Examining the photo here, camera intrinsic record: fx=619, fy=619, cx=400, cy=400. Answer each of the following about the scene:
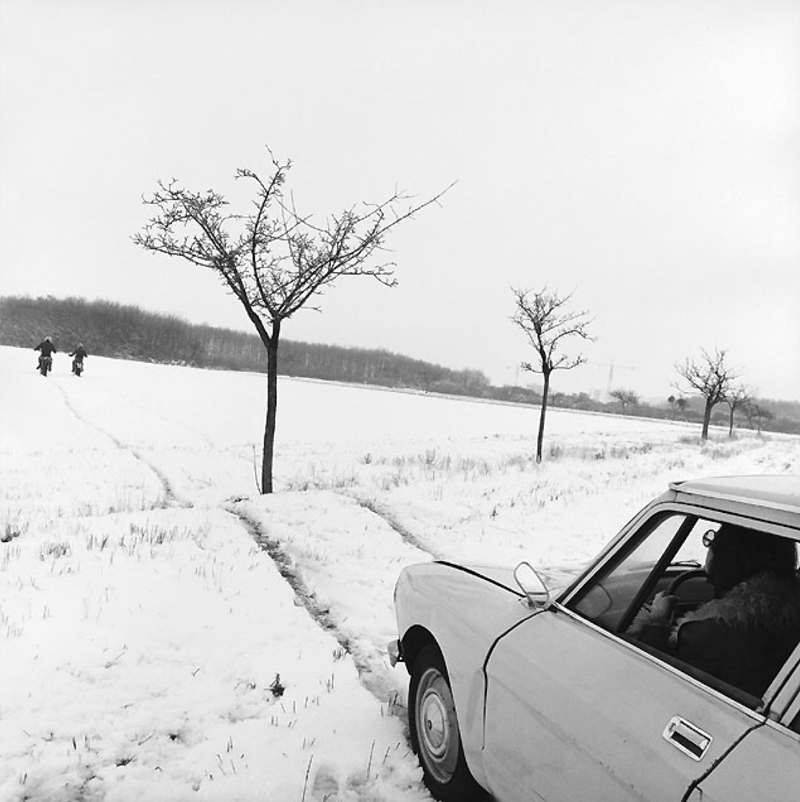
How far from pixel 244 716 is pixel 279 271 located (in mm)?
8168

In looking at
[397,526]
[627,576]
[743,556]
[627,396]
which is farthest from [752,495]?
[627,396]

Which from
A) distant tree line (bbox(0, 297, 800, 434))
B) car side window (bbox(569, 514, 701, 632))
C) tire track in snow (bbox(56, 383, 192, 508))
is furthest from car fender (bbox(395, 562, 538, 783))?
distant tree line (bbox(0, 297, 800, 434))

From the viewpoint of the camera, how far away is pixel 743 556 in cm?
217

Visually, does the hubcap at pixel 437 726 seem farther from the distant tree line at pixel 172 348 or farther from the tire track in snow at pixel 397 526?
the distant tree line at pixel 172 348

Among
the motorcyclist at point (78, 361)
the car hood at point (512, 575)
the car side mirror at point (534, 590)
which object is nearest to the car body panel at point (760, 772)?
the car side mirror at point (534, 590)

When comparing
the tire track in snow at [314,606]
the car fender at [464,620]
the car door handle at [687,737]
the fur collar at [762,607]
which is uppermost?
the fur collar at [762,607]

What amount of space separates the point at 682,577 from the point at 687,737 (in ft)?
3.38

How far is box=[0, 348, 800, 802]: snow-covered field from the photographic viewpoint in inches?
123

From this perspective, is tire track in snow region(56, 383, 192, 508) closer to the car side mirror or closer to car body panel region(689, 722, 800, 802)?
the car side mirror

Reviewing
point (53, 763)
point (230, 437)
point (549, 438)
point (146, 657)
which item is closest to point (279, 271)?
point (146, 657)

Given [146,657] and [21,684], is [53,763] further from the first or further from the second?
[146,657]

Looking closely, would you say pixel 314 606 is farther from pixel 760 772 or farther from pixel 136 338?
pixel 136 338

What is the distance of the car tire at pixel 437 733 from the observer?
2781 millimetres

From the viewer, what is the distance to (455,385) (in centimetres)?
9981
